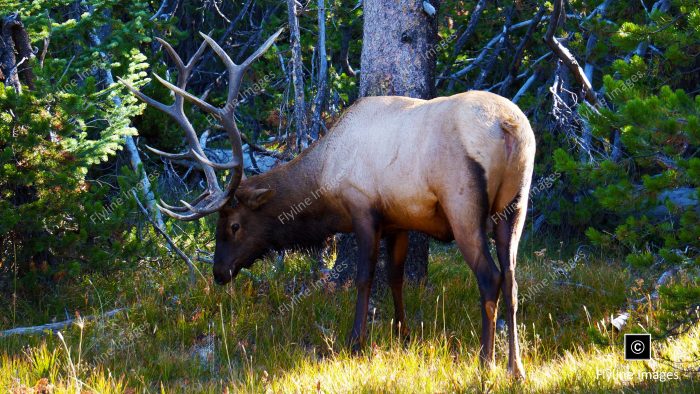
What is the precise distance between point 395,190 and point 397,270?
0.83m

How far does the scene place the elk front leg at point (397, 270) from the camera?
619cm

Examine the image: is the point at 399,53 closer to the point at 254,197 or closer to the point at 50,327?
the point at 254,197

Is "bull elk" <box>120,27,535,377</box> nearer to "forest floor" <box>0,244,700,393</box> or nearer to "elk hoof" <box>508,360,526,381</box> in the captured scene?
"elk hoof" <box>508,360,526,381</box>

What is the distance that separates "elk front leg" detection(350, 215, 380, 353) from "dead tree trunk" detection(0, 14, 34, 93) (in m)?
3.33

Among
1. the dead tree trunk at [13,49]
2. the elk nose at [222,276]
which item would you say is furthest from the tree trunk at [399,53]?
the dead tree trunk at [13,49]

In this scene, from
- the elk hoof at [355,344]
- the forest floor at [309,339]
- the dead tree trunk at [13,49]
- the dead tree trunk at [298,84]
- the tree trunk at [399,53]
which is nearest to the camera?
the forest floor at [309,339]

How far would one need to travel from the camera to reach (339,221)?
632cm

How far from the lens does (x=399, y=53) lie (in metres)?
6.73

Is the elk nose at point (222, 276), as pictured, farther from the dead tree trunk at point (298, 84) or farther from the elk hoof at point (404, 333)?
the dead tree trunk at point (298, 84)

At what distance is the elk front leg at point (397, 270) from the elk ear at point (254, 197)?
1054 millimetres

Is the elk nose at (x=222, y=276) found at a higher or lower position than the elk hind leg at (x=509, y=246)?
lower

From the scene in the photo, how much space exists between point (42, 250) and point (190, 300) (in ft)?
4.43

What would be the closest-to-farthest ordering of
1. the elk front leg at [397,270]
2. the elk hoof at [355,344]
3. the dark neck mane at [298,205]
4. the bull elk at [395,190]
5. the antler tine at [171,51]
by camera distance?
the bull elk at [395,190] → the elk hoof at [355,344] → the antler tine at [171,51] → the elk front leg at [397,270] → the dark neck mane at [298,205]

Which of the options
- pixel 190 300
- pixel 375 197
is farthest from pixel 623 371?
pixel 190 300
